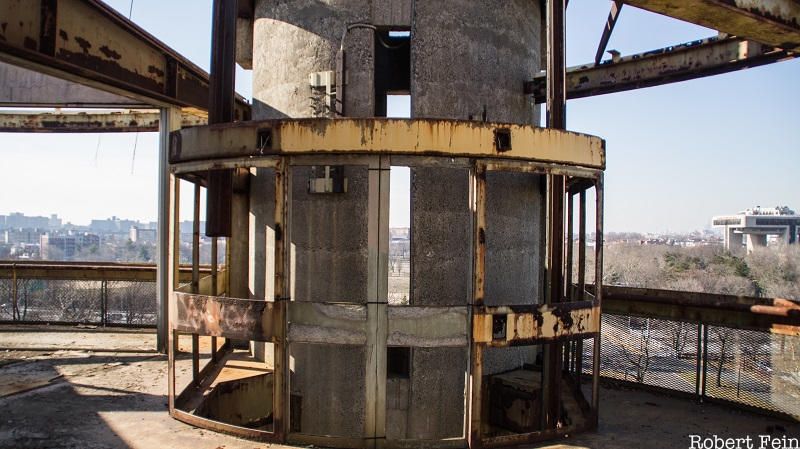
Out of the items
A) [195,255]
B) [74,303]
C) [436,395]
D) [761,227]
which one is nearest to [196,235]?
[195,255]

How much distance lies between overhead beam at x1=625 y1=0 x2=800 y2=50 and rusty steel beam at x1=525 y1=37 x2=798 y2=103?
90 cm

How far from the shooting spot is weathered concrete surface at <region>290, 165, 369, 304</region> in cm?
831

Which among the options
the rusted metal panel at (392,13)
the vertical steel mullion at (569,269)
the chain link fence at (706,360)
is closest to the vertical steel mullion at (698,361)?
the chain link fence at (706,360)

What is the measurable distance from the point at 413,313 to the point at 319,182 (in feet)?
8.78

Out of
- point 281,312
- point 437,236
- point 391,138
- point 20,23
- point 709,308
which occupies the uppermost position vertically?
point 20,23

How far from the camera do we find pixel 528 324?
6.71m

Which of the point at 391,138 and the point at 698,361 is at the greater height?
the point at 391,138

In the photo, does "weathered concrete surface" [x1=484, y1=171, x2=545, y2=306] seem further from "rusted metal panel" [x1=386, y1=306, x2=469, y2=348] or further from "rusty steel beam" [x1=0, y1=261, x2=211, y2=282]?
"rusty steel beam" [x1=0, y1=261, x2=211, y2=282]

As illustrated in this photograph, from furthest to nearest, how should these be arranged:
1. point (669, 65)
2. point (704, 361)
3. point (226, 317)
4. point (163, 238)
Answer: point (163, 238) < point (669, 65) < point (704, 361) < point (226, 317)

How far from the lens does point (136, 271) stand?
14.3 meters

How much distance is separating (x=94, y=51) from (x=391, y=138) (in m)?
5.04

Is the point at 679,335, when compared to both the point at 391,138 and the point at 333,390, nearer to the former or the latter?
the point at 333,390

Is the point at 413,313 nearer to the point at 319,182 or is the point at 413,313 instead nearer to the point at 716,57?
the point at 319,182

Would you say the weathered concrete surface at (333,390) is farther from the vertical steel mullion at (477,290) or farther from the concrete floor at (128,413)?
the vertical steel mullion at (477,290)
